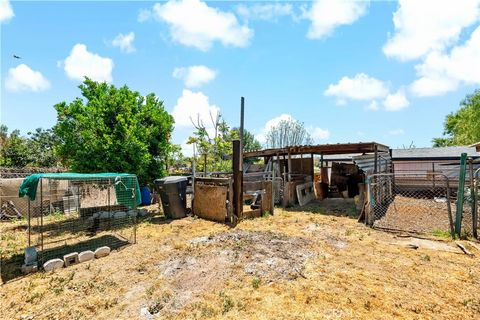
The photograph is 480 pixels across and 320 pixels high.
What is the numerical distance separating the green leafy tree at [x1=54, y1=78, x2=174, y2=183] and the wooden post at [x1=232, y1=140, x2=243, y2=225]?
3.15 metres

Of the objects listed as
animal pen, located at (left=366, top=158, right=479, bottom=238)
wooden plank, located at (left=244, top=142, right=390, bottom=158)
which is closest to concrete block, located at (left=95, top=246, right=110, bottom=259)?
animal pen, located at (left=366, top=158, right=479, bottom=238)

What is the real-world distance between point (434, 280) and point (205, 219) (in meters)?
6.49

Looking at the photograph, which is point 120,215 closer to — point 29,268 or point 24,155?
point 29,268

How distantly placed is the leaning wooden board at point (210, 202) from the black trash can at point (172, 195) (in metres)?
0.53

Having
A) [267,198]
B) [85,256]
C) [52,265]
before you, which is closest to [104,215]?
[85,256]

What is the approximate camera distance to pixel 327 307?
352cm

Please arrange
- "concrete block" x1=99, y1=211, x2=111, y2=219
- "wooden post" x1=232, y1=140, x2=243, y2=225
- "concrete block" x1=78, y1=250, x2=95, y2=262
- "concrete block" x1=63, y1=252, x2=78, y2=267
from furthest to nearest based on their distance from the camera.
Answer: "concrete block" x1=99, y1=211, x2=111, y2=219
"wooden post" x1=232, y1=140, x2=243, y2=225
"concrete block" x1=78, y1=250, x2=95, y2=262
"concrete block" x1=63, y1=252, x2=78, y2=267

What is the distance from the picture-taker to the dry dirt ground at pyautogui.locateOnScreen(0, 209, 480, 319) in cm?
352

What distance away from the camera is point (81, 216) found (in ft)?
31.7

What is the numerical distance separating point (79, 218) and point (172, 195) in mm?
3521

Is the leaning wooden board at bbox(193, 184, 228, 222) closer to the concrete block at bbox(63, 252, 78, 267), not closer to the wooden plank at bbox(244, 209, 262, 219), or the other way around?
the wooden plank at bbox(244, 209, 262, 219)

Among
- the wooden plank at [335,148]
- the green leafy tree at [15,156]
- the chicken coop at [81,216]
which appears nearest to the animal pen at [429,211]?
the wooden plank at [335,148]

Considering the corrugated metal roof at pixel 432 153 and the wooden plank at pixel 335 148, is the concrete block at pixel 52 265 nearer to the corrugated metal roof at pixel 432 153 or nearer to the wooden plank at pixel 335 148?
the wooden plank at pixel 335 148

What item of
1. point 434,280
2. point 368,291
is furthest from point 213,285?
point 434,280
